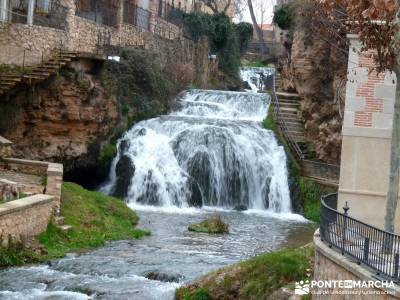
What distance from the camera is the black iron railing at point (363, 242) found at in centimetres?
852

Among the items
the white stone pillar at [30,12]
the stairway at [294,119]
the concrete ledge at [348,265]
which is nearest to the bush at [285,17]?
the stairway at [294,119]

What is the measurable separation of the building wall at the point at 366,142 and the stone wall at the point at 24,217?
715 cm

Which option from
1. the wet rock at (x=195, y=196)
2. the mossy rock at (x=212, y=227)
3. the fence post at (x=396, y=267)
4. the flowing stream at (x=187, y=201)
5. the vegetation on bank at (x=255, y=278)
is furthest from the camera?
the wet rock at (x=195, y=196)

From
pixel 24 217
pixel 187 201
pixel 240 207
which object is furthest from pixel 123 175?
pixel 24 217

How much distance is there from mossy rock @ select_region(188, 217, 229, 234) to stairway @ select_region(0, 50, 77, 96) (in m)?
8.31

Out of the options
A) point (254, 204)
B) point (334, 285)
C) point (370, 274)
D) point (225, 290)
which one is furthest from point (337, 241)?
point (254, 204)

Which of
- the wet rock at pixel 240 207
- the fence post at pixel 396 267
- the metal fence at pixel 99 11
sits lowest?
the wet rock at pixel 240 207

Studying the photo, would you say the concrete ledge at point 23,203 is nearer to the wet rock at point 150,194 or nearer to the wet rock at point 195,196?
the wet rock at point 150,194

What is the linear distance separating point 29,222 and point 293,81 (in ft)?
62.0

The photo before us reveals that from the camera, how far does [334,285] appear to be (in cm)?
959

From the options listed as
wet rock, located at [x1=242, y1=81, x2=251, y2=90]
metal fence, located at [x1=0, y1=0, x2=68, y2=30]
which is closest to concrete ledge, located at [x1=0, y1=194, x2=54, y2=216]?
metal fence, located at [x1=0, y1=0, x2=68, y2=30]

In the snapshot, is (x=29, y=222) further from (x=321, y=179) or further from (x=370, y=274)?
(x=321, y=179)

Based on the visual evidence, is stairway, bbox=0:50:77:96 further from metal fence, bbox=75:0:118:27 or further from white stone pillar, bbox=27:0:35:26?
metal fence, bbox=75:0:118:27

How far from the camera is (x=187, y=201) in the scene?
82.1 ft
